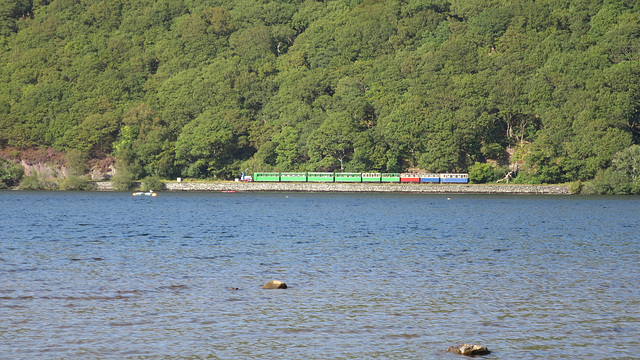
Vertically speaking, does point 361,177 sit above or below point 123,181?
above

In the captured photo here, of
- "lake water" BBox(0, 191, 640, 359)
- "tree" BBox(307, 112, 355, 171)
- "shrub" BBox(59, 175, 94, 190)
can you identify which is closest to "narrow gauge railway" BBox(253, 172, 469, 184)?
"tree" BBox(307, 112, 355, 171)

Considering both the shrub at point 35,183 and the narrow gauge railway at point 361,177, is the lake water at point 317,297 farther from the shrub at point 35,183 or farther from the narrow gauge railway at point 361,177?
the shrub at point 35,183

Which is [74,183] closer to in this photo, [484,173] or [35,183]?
[35,183]

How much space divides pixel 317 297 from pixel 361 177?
118 m

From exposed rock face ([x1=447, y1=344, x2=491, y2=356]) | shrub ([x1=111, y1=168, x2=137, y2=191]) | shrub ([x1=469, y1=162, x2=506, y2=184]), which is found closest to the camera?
exposed rock face ([x1=447, y1=344, x2=491, y2=356])

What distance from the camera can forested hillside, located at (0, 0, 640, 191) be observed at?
128750mm

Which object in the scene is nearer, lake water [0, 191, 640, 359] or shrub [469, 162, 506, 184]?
lake water [0, 191, 640, 359]

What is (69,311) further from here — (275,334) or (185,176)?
(185,176)

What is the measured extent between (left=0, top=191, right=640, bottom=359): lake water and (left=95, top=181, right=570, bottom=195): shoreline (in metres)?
84.0

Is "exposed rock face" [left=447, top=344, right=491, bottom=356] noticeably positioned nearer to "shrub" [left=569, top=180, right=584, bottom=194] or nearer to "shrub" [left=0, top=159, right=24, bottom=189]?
"shrub" [left=569, top=180, right=584, bottom=194]

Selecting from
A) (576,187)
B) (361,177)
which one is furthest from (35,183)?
(576,187)

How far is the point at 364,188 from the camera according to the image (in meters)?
139

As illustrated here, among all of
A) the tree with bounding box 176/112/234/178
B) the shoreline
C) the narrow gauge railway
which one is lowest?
the shoreline

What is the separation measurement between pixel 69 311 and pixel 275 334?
629 centimetres
